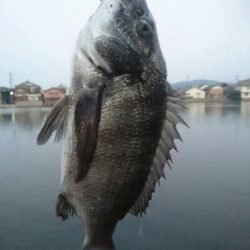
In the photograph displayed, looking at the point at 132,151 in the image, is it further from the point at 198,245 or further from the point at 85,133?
the point at 198,245

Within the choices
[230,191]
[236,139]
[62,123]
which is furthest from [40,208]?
[236,139]

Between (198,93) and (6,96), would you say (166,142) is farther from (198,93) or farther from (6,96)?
(198,93)

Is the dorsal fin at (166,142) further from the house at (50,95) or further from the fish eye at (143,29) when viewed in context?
the house at (50,95)

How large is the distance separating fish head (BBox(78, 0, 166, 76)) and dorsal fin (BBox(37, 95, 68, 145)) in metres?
0.26

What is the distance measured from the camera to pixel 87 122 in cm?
166

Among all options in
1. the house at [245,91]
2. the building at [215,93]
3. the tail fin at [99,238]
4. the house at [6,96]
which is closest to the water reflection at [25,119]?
the house at [6,96]

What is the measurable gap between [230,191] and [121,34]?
1006 centimetres

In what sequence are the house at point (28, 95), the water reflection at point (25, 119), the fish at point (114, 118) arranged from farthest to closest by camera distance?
the house at point (28, 95), the water reflection at point (25, 119), the fish at point (114, 118)

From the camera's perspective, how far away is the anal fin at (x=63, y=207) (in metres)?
1.94

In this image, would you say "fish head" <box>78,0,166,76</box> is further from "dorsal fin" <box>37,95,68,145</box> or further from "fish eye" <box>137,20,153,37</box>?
"dorsal fin" <box>37,95,68,145</box>

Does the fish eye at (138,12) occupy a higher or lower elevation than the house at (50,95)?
higher

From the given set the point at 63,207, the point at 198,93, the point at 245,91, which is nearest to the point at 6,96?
the point at 198,93

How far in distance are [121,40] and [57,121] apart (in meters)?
0.50

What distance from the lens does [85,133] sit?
1663 millimetres
